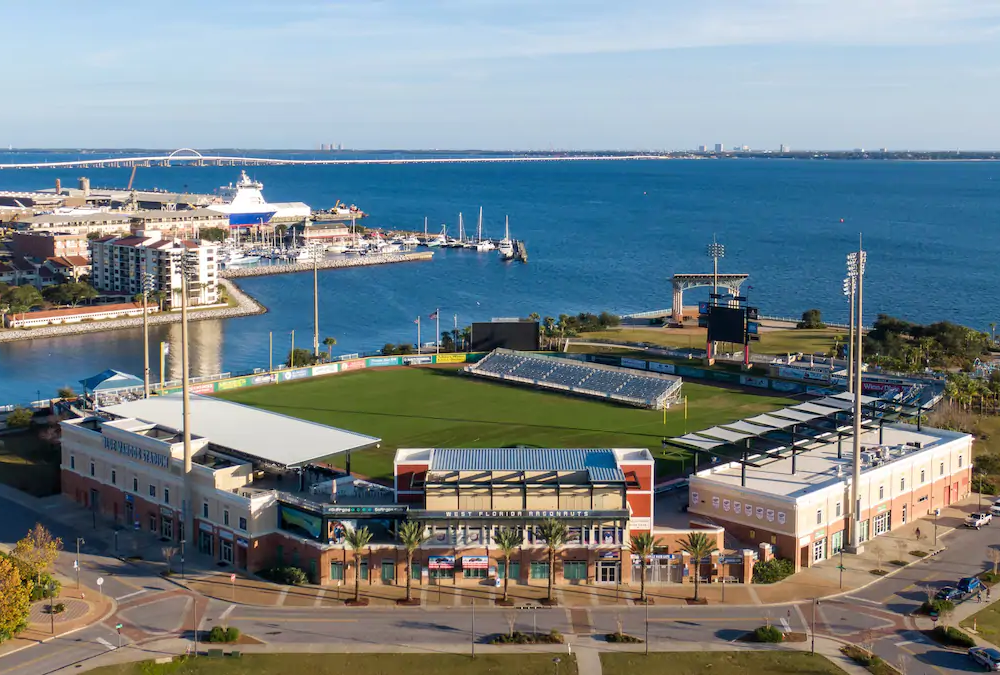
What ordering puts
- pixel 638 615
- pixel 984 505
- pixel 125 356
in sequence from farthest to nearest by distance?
pixel 125 356 < pixel 984 505 < pixel 638 615

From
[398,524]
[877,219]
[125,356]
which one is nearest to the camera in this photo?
[398,524]

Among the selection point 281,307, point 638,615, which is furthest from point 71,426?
point 281,307

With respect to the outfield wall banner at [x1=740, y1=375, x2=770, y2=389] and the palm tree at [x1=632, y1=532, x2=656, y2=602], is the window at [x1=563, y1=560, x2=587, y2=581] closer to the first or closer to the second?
the palm tree at [x1=632, y1=532, x2=656, y2=602]

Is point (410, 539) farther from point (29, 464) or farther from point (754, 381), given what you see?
point (754, 381)

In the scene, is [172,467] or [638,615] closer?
[638,615]

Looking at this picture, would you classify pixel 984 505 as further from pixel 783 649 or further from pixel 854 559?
pixel 783 649

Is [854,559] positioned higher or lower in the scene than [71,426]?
lower

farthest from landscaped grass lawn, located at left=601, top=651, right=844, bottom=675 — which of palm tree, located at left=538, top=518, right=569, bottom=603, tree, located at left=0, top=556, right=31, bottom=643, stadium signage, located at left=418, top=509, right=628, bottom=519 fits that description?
tree, located at left=0, top=556, right=31, bottom=643
